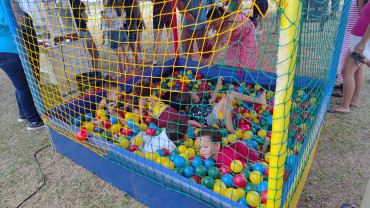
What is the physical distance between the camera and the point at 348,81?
3010 mm

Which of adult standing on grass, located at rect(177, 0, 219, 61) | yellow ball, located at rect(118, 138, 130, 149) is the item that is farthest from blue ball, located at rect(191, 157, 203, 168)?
adult standing on grass, located at rect(177, 0, 219, 61)

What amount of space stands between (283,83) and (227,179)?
1.07 meters

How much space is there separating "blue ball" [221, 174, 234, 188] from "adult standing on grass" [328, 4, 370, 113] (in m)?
1.97

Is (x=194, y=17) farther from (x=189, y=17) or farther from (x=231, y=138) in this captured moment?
(x=231, y=138)

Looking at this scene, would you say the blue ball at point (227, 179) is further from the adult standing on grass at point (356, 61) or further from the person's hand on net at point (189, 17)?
the person's hand on net at point (189, 17)

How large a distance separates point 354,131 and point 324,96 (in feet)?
1.75

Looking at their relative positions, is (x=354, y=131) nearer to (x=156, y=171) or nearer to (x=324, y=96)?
(x=324, y=96)

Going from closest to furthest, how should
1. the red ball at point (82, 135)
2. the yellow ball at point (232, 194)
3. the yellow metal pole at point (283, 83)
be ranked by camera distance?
the yellow metal pole at point (283, 83)
the yellow ball at point (232, 194)
the red ball at point (82, 135)

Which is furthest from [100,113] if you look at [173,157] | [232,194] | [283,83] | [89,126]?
[283,83]

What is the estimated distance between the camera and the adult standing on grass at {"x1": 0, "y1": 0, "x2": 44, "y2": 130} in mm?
2605

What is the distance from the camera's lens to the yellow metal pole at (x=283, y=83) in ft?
3.32

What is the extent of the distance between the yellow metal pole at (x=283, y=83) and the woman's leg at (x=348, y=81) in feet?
7.58

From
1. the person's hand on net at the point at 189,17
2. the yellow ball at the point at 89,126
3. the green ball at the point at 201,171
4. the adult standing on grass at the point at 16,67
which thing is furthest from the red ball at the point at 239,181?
the person's hand on net at the point at 189,17

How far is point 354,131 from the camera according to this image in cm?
276
